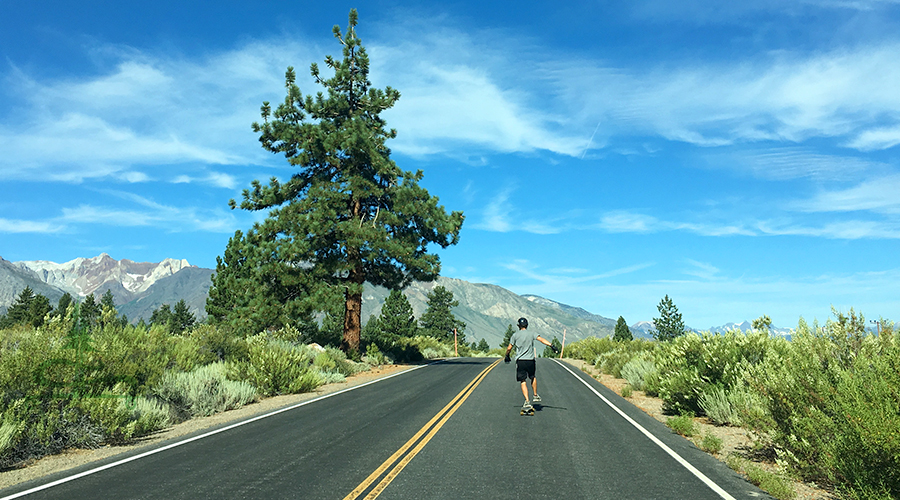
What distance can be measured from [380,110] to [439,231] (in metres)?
8.14

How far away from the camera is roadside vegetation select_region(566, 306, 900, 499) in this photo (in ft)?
18.4

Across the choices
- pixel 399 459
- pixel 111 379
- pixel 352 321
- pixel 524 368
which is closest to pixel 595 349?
pixel 352 321

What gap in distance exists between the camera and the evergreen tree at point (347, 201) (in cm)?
2831

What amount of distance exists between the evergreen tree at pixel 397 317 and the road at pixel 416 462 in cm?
7117

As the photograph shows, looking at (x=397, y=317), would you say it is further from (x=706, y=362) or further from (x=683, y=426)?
(x=683, y=426)

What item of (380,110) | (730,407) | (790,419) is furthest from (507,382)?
(380,110)

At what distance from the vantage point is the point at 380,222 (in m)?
30.2

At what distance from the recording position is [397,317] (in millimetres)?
83375

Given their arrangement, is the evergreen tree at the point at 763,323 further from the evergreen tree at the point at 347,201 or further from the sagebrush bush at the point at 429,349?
the sagebrush bush at the point at 429,349

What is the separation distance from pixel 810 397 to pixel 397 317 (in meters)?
77.6

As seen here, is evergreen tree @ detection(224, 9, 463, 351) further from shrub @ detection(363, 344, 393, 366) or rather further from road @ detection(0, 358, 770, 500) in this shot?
road @ detection(0, 358, 770, 500)

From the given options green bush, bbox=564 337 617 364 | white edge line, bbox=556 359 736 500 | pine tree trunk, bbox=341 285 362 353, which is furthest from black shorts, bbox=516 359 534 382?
green bush, bbox=564 337 617 364

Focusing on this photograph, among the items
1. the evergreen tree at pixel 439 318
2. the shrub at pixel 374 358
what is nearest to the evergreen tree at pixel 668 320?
the evergreen tree at pixel 439 318

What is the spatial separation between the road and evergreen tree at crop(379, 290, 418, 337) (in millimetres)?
71173
